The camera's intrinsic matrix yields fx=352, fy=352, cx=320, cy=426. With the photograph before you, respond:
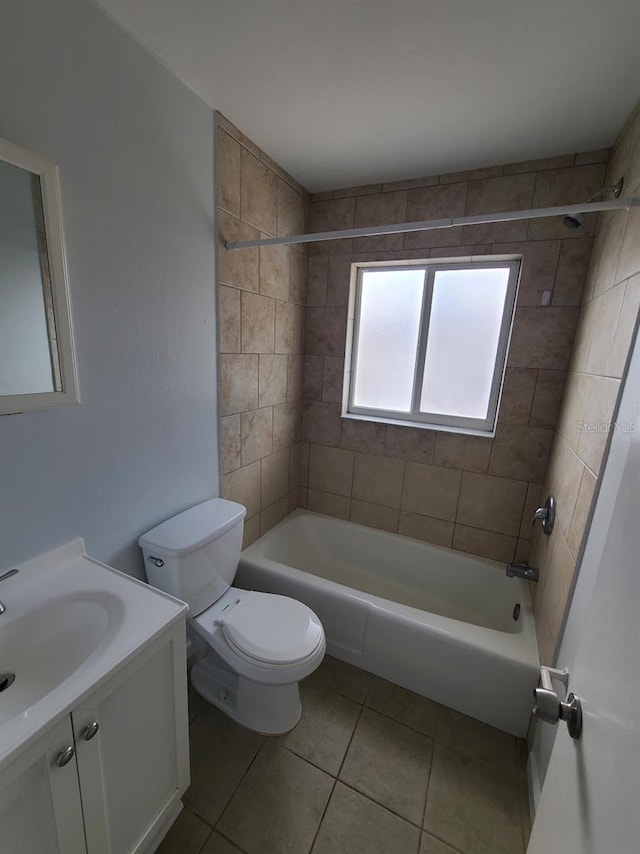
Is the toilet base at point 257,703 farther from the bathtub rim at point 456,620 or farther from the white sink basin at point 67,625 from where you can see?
the white sink basin at point 67,625

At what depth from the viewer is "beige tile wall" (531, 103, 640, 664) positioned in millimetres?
1109

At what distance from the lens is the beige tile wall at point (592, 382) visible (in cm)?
111

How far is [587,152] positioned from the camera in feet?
5.18

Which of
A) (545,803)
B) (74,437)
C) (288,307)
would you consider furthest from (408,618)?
(288,307)

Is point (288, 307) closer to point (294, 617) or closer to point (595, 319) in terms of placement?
point (595, 319)

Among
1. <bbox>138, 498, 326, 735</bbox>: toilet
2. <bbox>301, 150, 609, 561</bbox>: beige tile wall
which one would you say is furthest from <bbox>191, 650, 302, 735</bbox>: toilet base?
<bbox>301, 150, 609, 561</bbox>: beige tile wall

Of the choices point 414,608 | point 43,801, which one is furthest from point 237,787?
point 414,608

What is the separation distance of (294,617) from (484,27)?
2066 mm

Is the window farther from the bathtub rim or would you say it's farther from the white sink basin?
the white sink basin

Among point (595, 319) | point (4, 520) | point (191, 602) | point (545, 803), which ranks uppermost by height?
point (595, 319)

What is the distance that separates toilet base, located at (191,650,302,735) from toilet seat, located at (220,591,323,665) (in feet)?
0.61

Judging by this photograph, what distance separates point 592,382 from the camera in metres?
1.31

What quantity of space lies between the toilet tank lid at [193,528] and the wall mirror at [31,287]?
600 mm

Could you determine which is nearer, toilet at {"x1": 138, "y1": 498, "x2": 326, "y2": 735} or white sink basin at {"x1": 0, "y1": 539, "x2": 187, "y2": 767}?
white sink basin at {"x1": 0, "y1": 539, "x2": 187, "y2": 767}
